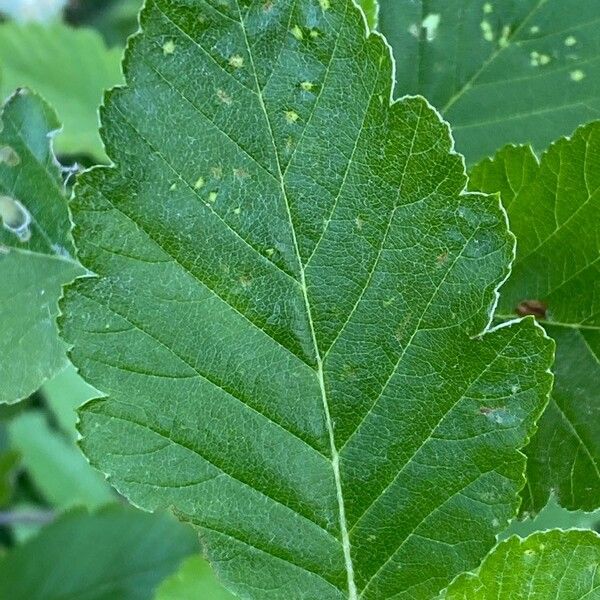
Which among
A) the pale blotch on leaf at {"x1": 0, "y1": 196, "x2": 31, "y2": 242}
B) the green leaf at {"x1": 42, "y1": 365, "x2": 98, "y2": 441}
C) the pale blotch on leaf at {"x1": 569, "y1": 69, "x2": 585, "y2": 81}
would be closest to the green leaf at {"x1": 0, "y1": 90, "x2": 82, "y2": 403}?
the pale blotch on leaf at {"x1": 0, "y1": 196, "x2": 31, "y2": 242}

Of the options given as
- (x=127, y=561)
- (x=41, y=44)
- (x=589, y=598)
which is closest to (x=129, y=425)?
(x=589, y=598)

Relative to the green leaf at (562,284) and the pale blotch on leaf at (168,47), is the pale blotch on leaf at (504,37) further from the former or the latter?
the pale blotch on leaf at (168,47)

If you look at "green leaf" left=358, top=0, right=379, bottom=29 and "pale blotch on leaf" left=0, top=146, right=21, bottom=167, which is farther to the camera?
"pale blotch on leaf" left=0, top=146, right=21, bottom=167

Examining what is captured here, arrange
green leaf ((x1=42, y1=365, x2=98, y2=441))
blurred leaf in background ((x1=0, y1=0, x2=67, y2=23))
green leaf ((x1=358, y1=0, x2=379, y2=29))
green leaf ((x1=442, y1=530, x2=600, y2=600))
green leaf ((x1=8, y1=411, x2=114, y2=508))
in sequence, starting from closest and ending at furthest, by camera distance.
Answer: green leaf ((x1=442, y1=530, x2=600, y2=600)), green leaf ((x1=358, y1=0, x2=379, y2=29)), green leaf ((x1=42, y1=365, x2=98, y2=441)), green leaf ((x1=8, y1=411, x2=114, y2=508)), blurred leaf in background ((x1=0, y1=0, x2=67, y2=23))

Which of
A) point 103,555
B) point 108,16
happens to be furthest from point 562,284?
point 108,16

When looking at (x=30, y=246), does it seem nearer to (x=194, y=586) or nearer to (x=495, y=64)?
(x=194, y=586)

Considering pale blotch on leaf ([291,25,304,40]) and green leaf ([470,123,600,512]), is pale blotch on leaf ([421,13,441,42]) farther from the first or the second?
pale blotch on leaf ([291,25,304,40])

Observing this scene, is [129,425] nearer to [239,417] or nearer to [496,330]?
[239,417]
